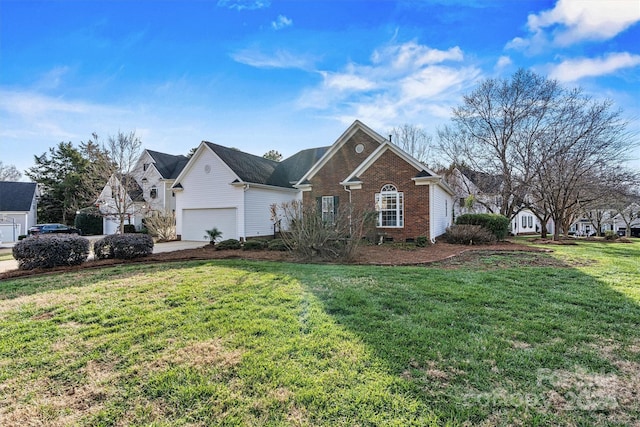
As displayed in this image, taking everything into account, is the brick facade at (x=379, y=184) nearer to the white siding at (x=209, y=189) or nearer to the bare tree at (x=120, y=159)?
the white siding at (x=209, y=189)

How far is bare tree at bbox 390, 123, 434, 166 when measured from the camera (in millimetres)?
33156

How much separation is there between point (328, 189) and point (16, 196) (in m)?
33.0

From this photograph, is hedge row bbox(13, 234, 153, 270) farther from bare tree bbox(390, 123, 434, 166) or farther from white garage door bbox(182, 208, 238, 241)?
bare tree bbox(390, 123, 434, 166)

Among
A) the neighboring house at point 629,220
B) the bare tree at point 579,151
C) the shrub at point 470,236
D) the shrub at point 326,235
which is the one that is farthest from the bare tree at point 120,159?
the neighboring house at point 629,220

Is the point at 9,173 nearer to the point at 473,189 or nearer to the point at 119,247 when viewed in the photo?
the point at 119,247

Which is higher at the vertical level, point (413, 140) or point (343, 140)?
point (413, 140)

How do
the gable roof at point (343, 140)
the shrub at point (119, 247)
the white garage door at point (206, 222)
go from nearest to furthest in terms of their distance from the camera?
the shrub at point (119, 247), the gable roof at point (343, 140), the white garage door at point (206, 222)

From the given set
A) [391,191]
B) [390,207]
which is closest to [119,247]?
[390,207]

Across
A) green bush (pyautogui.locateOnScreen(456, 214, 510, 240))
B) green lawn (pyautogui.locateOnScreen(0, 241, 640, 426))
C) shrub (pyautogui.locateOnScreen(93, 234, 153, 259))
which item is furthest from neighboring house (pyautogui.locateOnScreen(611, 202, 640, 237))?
shrub (pyautogui.locateOnScreen(93, 234, 153, 259))

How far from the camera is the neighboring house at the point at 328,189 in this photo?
49.3 feet

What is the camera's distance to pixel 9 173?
44312 mm

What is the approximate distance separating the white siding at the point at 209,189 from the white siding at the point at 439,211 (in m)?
10.4

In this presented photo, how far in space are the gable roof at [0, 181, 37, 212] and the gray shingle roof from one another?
81.8 ft

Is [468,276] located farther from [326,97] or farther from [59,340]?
[326,97]
